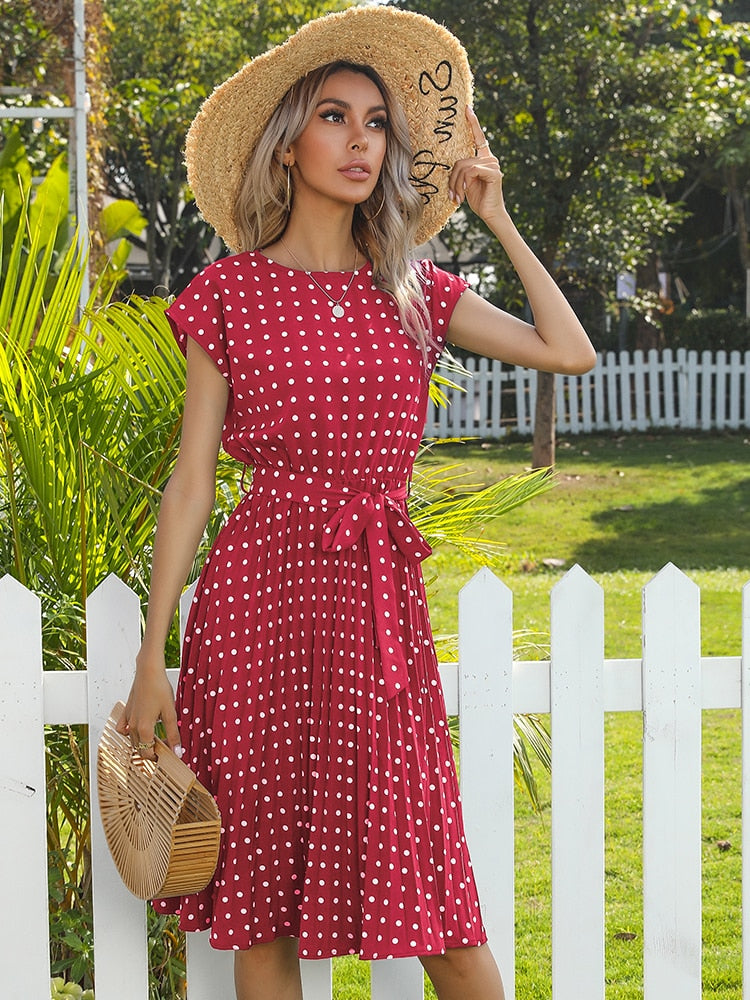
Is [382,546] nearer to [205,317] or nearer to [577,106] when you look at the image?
[205,317]

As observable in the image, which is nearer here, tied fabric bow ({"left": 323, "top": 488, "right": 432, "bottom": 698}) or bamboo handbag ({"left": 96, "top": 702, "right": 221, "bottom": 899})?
bamboo handbag ({"left": 96, "top": 702, "right": 221, "bottom": 899})

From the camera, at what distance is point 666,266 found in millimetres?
20922

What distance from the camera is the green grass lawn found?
3.50 m

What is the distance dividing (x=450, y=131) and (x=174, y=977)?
73.6 inches

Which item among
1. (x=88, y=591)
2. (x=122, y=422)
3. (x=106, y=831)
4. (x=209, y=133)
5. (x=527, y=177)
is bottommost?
(x=106, y=831)

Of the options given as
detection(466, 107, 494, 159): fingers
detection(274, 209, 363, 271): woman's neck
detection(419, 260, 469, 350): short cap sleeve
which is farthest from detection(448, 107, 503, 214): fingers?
detection(274, 209, 363, 271): woman's neck

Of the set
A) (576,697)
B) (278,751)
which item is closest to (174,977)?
(278,751)

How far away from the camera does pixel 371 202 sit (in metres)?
2.50

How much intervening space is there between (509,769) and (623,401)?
12729 mm

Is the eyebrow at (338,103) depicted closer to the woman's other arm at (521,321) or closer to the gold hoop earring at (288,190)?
the gold hoop earring at (288,190)

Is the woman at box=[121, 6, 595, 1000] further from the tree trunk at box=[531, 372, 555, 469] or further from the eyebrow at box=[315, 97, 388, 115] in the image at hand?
the tree trunk at box=[531, 372, 555, 469]

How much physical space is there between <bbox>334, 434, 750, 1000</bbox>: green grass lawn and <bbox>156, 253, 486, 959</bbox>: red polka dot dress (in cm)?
76

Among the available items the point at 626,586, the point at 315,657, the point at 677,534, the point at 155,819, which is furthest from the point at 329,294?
the point at 677,534

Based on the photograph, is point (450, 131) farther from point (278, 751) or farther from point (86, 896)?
point (86, 896)
